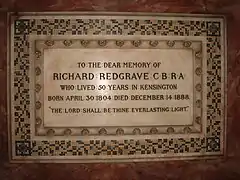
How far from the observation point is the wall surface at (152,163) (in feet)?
Result: 4.55

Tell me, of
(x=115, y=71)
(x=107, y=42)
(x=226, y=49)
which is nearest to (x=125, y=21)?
(x=107, y=42)

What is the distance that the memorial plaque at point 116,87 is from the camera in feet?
4.58

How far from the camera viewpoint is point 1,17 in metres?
1.40

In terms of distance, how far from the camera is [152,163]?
143 cm

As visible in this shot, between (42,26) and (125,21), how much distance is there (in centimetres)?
39

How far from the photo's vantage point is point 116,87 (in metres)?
1.42

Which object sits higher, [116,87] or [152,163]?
[116,87]

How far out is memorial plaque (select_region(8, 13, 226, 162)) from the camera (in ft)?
4.58

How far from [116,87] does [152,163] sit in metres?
0.40

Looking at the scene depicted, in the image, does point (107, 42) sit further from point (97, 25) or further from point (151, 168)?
point (151, 168)

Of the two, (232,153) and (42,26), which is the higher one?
(42,26)

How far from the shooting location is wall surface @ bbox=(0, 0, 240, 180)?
1388 mm

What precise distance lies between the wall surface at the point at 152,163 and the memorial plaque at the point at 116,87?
0.11 ft

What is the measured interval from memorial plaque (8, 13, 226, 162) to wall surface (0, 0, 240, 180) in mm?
33
